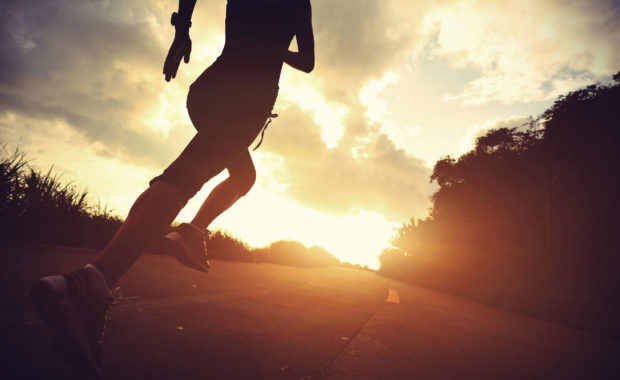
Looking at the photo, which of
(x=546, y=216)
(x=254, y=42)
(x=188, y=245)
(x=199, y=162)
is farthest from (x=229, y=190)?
(x=546, y=216)

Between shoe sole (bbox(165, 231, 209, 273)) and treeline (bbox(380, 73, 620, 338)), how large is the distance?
39.9ft

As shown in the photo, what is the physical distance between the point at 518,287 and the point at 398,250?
16.1 metres

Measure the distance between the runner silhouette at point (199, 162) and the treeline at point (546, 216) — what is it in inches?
479

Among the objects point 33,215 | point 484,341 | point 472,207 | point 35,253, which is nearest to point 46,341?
point 35,253

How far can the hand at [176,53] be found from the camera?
1468 mm

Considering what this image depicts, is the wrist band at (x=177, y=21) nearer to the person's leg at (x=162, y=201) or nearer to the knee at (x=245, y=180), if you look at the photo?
the person's leg at (x=162, y=201)

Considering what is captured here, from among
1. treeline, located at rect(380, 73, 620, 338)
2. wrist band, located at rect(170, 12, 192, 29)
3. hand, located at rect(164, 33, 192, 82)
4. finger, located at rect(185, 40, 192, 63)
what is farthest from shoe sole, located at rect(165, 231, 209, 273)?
treeline, located at rect(380, 73, 620, 338)

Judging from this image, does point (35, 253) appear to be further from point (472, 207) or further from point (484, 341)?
point (472, 207)

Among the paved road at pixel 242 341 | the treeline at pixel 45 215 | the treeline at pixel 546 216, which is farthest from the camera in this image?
the treeline at pixel 546 216

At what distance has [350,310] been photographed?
262 cm

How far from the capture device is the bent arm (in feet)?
5.96

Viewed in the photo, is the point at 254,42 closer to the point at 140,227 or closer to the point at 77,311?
the point at 140,227

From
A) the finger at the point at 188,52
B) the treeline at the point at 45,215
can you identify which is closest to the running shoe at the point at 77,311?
the finger at the point at 188,52


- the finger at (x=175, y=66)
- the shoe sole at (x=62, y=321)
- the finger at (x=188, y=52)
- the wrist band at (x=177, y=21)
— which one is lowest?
the shoe sole at (x=62, y=321)
